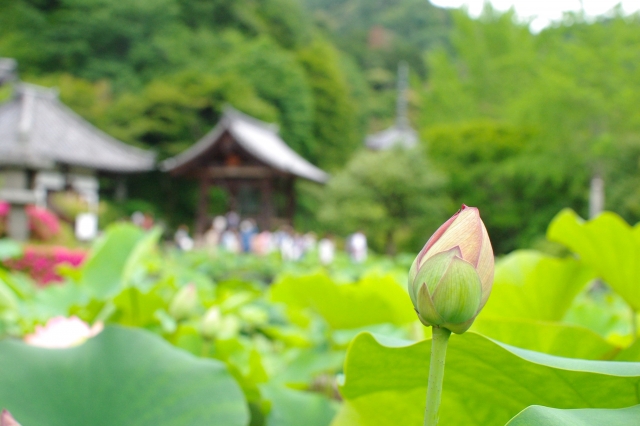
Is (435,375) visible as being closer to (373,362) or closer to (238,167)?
(373,362)

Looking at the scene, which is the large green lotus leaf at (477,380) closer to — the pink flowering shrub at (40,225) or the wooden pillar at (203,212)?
the pink flowering shrub at (40,225)

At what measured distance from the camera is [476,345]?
0.20 m

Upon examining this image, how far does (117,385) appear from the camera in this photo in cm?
29

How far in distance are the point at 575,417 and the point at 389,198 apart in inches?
420

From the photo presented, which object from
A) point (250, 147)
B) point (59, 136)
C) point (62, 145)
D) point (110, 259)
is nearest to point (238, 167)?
point (250, 147)


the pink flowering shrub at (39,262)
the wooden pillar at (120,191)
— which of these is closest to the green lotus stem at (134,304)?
the pink flowering shrub at (39,262)

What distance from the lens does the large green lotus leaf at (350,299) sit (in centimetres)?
54

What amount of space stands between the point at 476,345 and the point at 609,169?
35.6 feet

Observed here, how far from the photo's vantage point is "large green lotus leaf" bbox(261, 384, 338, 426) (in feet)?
1.30

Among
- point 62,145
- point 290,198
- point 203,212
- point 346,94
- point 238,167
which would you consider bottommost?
point 203,212

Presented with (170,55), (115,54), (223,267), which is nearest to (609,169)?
(223,267)

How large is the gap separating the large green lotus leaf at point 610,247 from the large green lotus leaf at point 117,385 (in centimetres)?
26

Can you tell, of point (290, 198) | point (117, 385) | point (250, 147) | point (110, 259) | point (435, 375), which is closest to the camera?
point (435, 375)

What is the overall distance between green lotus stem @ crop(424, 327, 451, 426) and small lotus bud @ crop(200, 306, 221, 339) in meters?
0.36
